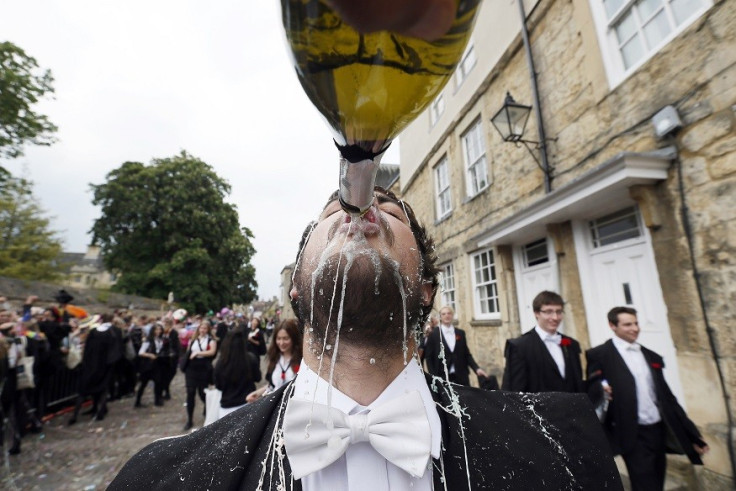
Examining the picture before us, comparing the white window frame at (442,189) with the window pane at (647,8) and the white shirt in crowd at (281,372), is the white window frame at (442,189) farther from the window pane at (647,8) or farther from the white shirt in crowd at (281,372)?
the white shirt in crowd at (281,372)

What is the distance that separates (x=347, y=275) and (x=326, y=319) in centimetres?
22

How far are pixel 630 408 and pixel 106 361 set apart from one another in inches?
363

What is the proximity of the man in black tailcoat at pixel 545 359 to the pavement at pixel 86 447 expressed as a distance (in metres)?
5.06

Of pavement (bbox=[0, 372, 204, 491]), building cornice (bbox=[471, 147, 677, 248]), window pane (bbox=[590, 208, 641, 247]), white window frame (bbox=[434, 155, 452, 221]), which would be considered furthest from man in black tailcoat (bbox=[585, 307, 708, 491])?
white window frame (bbox=[434, 155, 452, 221])

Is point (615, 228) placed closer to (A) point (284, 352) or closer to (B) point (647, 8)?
(B) point (647, 8)

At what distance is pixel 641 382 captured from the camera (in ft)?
10.8

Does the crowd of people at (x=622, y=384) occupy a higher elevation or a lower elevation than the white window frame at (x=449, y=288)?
lower

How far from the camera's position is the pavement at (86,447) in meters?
4.52

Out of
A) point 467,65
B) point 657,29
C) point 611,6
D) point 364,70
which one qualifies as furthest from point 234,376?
point 467,65

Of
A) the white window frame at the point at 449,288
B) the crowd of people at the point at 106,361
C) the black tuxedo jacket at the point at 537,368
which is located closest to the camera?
the black tuxedo jacket at the point at 537,368

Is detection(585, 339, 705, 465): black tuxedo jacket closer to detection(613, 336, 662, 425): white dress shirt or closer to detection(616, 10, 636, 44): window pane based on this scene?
detection(613, 336, 662, 425): white dress shirt

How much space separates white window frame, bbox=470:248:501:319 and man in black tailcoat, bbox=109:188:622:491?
706cm

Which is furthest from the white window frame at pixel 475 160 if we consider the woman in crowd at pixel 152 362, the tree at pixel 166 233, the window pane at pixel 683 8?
the tree at pixel 166 233

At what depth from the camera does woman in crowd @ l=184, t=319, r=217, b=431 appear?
655 cm
